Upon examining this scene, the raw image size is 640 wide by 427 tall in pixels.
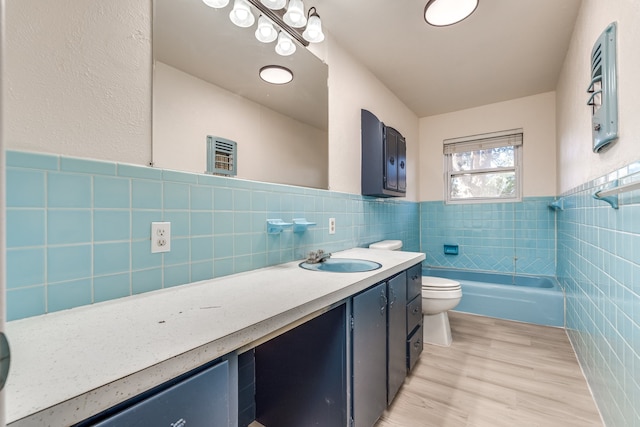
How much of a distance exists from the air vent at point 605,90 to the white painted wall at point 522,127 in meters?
2.02

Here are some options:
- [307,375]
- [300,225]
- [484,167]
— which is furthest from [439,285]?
[484,167]

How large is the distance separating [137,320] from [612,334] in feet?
6.09

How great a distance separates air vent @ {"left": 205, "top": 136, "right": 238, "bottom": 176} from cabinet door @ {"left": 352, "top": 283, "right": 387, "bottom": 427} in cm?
83

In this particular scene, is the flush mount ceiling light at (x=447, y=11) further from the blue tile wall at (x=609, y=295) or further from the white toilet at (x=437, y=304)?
the white toilet at (x=437, y=304)

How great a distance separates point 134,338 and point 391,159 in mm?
2278

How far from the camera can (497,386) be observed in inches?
66.4

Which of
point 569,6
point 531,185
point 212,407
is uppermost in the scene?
point 569,6

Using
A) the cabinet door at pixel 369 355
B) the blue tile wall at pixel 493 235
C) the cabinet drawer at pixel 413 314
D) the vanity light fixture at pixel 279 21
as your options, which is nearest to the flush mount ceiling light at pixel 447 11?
the vanity light fixture at pixel 279 21

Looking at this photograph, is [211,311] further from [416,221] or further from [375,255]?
[416,221]

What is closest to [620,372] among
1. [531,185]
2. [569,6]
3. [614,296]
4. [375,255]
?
[614,296]

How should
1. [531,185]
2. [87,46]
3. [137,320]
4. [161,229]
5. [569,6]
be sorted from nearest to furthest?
[137,320], [87,46], [161,229], [569,6], [531,185]

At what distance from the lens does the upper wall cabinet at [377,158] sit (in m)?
2.32

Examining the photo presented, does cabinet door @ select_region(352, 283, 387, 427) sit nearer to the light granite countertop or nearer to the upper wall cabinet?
the light granite countertop

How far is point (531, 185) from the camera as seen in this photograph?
3170mm
